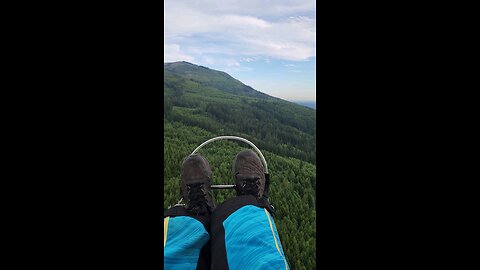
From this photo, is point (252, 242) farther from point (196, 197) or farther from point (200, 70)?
point (200, 70)

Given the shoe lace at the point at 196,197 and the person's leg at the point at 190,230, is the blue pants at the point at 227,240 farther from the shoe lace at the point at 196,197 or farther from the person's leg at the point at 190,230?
the shoe lace at the point at 196,197

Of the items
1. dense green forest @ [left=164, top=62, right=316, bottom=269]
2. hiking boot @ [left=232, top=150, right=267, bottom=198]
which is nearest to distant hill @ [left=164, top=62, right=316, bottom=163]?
dense green forest @ [left=164, top=62, right=316, bottom=269]

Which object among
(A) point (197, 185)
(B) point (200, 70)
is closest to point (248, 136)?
(A) point (197, 185)

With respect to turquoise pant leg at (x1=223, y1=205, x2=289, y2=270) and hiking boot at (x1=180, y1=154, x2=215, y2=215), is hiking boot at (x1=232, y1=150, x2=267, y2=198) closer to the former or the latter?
hiking boot at (x1=180, y1=154, x2=215, y2=215)

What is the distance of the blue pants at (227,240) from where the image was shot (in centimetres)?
81

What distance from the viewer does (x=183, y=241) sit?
2.99 feet

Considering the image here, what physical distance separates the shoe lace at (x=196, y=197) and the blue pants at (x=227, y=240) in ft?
0.34

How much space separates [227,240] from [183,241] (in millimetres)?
116

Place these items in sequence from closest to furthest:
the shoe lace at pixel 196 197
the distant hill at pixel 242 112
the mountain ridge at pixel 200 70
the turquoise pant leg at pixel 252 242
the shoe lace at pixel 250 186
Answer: the turquoise pant leg at pixel 252 242, the shoe lace at pixel 196 197, the shoe lace at pixel 250 186, the distant hill at pixel 242 112, the mountain ridge at pixel 200 70

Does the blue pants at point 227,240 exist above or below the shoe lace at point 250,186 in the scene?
below

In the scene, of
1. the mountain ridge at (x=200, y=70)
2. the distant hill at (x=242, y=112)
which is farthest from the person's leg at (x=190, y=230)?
the mountain ridge at (x=200, y=70)

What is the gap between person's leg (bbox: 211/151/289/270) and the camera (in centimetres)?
79
